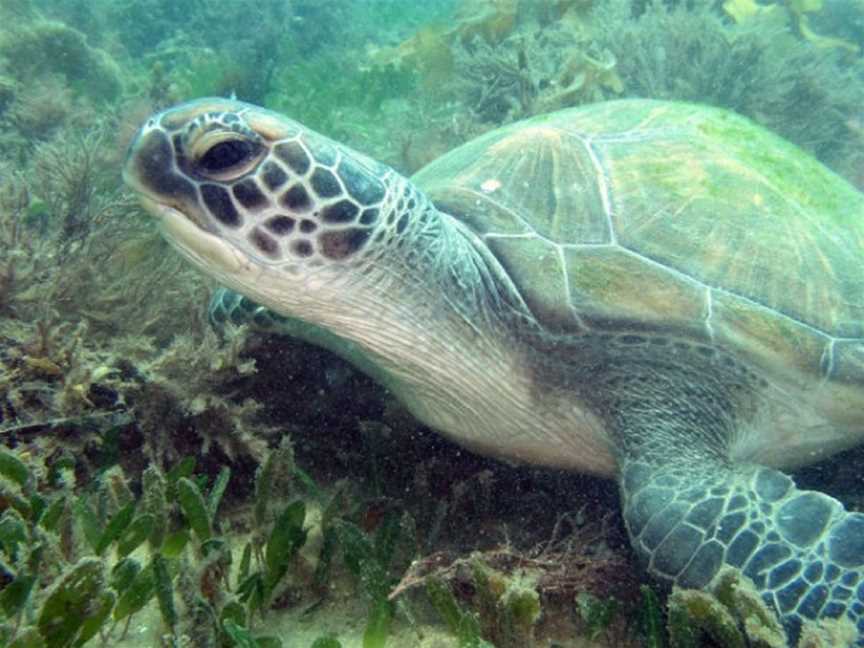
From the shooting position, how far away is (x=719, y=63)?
5.81m

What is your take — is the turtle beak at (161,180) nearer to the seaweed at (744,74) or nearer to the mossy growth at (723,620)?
the mossy growth at (723,620)

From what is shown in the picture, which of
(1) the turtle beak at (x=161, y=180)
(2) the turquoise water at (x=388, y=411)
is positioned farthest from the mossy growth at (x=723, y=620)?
(1) the turtle beak at (x=161, y=180)

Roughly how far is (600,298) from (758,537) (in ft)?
3.05

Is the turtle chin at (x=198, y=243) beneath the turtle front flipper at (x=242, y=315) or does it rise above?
above

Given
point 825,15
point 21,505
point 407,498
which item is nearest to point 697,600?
point 407,498

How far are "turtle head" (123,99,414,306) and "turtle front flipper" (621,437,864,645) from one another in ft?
4.19

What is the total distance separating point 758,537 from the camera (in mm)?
1840

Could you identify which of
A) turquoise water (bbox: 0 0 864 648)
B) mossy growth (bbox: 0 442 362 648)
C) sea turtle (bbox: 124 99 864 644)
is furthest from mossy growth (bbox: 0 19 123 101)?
mossy growth (bbox: 0 442 362 648)

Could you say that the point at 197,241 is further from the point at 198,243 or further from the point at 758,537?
the point at 758,537

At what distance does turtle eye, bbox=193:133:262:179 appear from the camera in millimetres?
1940

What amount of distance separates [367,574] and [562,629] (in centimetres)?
61

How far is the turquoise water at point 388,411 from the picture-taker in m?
1.71

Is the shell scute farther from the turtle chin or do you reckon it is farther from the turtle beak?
the turtle beak

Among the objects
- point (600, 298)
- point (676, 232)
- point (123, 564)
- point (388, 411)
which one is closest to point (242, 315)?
point (388, 411)
